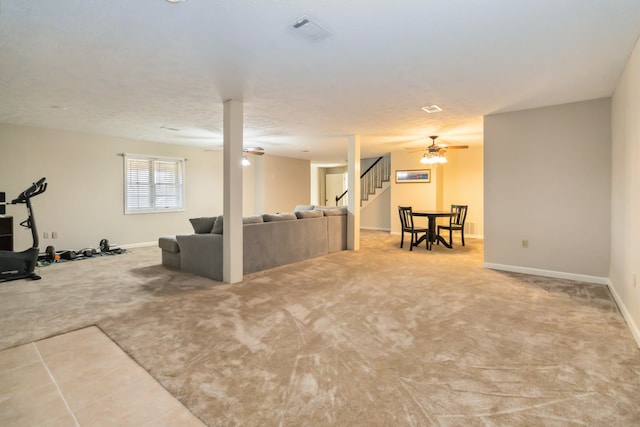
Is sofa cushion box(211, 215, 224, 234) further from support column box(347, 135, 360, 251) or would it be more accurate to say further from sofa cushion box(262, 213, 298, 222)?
support column box(347, 135, 360, 251)

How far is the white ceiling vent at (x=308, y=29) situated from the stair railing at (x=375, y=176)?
7546 mm

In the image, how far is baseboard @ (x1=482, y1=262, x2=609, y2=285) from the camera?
4047 millimetres

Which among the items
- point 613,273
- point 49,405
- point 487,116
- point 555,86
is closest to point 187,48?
point 49,405

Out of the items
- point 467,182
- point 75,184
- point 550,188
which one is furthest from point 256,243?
point 467,182

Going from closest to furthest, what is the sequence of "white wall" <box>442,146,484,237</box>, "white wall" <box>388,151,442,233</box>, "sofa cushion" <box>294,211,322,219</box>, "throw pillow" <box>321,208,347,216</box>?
"sofa cushion" <box>294,211,322,219</box> → "throw pillow" <box>321,208,347,216</box> → "white wall" <box>442,146,484,237</box> → "white wall" <box>388,151,442,233</box>

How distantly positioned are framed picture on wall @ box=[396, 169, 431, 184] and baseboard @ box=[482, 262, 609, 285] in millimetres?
3802

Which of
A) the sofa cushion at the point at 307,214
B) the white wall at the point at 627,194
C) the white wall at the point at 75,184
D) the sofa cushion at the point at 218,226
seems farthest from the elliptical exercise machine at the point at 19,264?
the white wall at the point at 627,194

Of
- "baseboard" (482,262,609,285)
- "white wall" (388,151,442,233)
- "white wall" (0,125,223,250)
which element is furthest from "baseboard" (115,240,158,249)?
"baseboard" (482,262,609,285)

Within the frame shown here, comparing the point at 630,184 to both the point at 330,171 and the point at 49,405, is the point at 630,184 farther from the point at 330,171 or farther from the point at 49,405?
the point at 330,171

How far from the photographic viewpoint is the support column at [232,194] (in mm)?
4062

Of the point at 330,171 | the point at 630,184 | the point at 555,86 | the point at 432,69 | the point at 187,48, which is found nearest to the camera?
the point at 187,48

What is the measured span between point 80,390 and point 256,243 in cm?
291

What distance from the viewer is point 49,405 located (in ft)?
5.58

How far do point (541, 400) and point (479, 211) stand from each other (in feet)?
23.4
